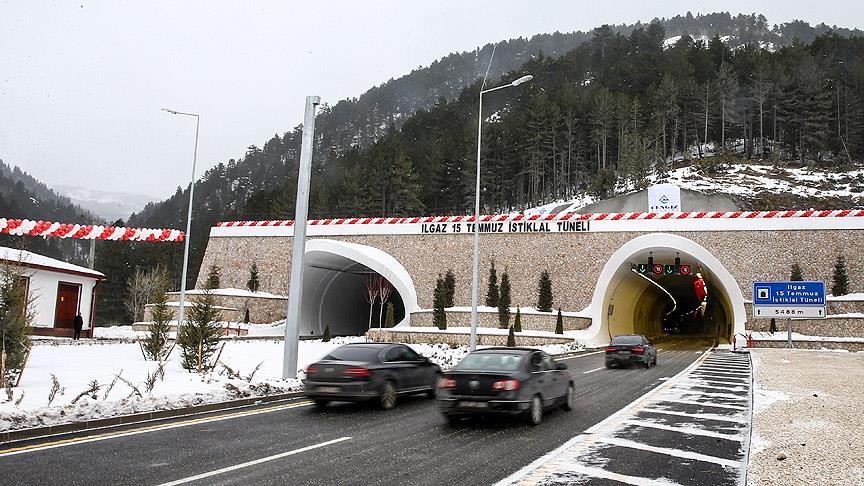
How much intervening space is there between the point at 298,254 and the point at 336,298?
39.3 m

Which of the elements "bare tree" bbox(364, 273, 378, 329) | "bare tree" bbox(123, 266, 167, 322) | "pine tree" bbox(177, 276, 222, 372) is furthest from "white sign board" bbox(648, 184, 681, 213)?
"bare tree" bbox(123, 266, 167, 322)

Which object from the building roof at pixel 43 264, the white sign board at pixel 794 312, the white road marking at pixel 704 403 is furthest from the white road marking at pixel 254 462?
the white sign board at pixel 794 312

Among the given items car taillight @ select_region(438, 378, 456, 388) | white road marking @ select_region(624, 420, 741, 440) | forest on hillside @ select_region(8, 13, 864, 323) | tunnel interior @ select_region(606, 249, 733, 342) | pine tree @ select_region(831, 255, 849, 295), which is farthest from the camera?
forest on hillside @ select_region(8, 13, 864, 323)

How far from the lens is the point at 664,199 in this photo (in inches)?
1951

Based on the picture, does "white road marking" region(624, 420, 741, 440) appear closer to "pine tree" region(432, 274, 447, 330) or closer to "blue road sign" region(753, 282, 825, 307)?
"pine tree" region(432, 274, 447, 330)

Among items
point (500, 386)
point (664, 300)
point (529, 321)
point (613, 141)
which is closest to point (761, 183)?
point (664, 300)

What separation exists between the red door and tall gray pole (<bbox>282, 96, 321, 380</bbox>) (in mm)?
23026

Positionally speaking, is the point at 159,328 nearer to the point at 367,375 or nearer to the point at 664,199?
the point at 367,375

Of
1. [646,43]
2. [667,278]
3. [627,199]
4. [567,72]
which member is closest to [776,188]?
[627,199]

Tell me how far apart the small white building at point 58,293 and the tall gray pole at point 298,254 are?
21.0 m

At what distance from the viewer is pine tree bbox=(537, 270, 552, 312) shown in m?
42.8

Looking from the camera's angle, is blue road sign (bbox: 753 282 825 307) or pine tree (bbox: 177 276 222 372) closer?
pine tree (bbox: 177 276 222 372)

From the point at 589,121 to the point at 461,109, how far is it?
122 feet

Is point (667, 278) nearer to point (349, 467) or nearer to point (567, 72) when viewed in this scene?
point (349, 467)
